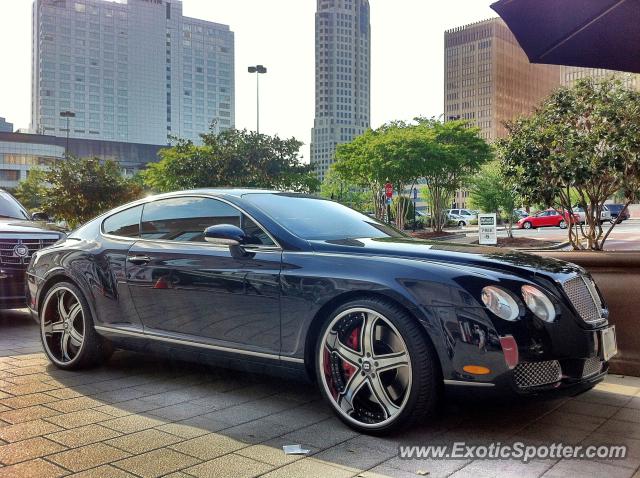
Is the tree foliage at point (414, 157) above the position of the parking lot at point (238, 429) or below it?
above

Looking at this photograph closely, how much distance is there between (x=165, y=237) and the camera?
4883mm

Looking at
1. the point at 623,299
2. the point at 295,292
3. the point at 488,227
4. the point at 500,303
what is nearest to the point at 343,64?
the point at 488,227

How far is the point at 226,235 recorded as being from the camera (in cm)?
422

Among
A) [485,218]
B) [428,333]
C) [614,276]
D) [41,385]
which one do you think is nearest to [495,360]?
[428,333]

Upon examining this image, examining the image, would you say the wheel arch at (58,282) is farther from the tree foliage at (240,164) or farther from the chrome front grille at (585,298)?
the tree foliage at (240,164)

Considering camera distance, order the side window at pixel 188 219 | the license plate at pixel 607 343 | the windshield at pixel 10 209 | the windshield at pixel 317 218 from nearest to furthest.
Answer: the license plate at pixel 607 343 < the windshield at pixel 317 218 < the side window at pixel 188 219 < the windshield at pixel 10 209

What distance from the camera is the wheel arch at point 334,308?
11.8ft

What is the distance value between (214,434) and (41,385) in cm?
179

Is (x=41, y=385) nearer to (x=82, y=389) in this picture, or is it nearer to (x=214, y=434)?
(x=82, y=389)

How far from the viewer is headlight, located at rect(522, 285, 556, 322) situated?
348 cm

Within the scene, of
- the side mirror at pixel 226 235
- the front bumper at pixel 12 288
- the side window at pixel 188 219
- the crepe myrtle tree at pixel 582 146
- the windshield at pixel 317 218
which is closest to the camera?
the side mirror at pixel 226 235

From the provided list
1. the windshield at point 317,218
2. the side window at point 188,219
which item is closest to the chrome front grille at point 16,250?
the side window at point 188,219

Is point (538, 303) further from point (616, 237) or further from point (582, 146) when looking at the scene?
point (616, 237)

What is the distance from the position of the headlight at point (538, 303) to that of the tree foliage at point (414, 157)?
30186 millimetres
